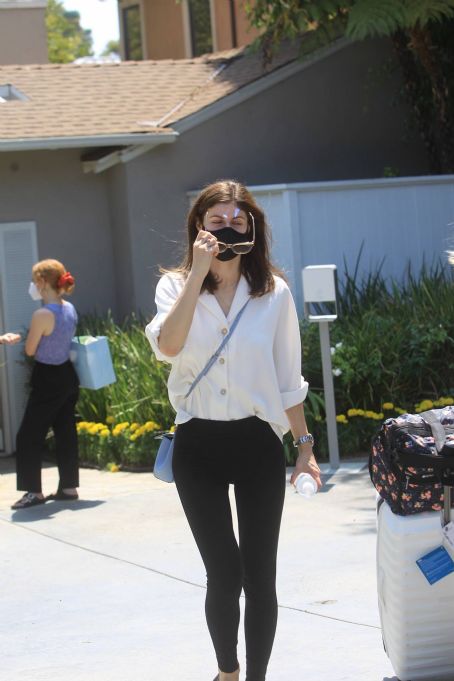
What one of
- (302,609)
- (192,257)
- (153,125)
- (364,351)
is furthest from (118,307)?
(192,257)

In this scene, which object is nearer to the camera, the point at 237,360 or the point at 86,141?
the point at 237,360

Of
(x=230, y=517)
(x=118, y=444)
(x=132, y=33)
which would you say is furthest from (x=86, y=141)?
(x=132, y=33)

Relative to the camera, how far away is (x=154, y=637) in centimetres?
531

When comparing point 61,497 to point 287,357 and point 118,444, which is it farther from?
point 287,357

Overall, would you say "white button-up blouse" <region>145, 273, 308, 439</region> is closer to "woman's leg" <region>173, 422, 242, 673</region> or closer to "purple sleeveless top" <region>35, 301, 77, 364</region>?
"woman's leg" <region>173, 422, 242, 673</region>

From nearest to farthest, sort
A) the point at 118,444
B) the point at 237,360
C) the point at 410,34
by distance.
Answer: the point at 237,360 < the point at 118,444 < the point at 410,34

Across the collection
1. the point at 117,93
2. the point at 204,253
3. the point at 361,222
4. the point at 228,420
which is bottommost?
the point at 228,420

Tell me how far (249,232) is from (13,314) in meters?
7.65

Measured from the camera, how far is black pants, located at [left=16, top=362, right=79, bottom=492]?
334 inches

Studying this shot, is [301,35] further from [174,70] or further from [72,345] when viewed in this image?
[72,345]

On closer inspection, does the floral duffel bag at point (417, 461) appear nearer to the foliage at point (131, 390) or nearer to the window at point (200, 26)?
the foliage at point (131, 390)

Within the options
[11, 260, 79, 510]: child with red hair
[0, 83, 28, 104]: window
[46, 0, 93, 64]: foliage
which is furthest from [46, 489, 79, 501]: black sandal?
[46, 0, 93, 64]: foliage

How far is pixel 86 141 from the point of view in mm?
11352

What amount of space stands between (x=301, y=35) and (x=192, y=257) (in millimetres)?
9637
